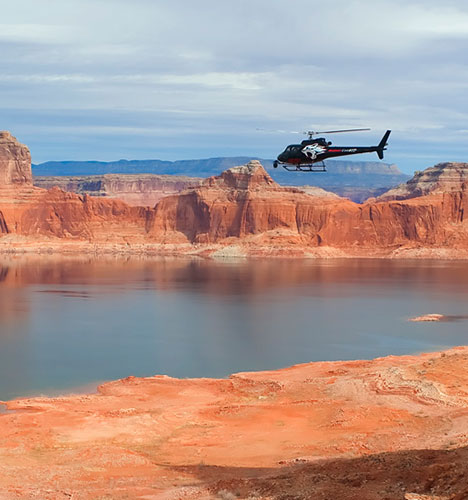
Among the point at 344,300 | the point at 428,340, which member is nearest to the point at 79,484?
the point at 428,340

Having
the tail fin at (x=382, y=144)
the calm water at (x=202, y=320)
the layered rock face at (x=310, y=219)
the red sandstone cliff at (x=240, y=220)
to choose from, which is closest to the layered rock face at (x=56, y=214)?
the red sandstone cliff at (x=240, y=220)

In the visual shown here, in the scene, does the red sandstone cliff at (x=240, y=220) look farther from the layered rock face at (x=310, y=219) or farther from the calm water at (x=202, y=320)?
the calm water at (x=202, y=320)

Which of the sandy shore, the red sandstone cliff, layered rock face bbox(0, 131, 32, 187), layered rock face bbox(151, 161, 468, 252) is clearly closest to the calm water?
the sandy shore

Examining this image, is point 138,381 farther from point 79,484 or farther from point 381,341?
point 381,341

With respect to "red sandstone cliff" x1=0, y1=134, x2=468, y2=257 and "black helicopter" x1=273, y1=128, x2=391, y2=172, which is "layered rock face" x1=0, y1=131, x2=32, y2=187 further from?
"black helicopter" x1=273, y1=128, x2=391, y2=172

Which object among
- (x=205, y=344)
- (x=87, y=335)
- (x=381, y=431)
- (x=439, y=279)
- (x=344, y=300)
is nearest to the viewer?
(x=381, y=431)
